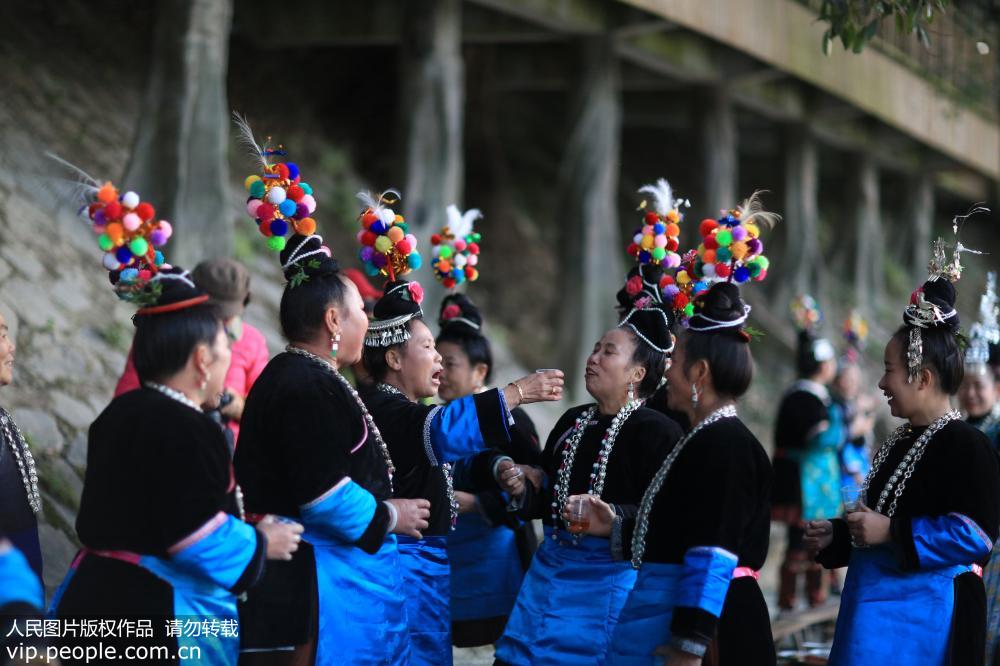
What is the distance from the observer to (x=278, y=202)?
13.1 ft

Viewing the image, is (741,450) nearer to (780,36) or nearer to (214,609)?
(214,609)

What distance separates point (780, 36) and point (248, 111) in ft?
16.7

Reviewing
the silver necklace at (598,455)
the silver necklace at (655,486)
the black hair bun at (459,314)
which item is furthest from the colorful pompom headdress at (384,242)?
the silver necklace at (655,486)

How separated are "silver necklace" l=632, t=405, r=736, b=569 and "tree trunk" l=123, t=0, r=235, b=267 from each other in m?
4.31

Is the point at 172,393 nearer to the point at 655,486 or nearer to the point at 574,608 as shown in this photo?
the point at 655,486

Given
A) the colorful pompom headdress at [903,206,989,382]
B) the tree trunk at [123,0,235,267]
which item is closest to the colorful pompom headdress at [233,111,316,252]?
the colorful pompom headdress at [903,206,989,382]

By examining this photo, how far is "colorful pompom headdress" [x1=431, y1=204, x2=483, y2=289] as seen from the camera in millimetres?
5645

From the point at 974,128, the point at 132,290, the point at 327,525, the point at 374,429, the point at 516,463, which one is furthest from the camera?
the point at 974,128

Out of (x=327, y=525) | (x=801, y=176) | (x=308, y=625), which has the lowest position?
(x=308, y=625)

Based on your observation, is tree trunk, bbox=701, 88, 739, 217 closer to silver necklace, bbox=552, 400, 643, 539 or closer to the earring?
silver necklace, bbox=552, 400, 643, 539

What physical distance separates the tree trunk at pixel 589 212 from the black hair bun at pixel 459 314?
5010 millimetres

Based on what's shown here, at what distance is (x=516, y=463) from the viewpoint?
15.9 ft

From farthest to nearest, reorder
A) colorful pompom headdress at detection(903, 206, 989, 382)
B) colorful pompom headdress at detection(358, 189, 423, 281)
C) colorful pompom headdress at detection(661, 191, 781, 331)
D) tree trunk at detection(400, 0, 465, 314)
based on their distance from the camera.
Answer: tree trunk at detection(400, 0, 465, 314) < colorful pompom headdress at detection(358, 189, 423, 281) < colorful pompom headdress at detection(661, 191, 781, 331) < colorful pompom headdress at detection(903, 206, 989, 382)

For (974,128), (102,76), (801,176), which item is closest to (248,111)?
(102,76)
